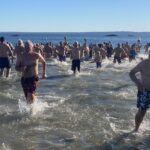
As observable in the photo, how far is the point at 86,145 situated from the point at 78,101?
15.4 ft

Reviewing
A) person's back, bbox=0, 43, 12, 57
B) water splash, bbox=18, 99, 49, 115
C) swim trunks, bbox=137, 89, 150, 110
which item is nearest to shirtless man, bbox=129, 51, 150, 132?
swim trunks, bbox=137, 89, 150, 110

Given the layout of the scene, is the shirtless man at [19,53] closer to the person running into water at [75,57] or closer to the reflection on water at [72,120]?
the reflection on water at [72,120]

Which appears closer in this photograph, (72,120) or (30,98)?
(72,120)

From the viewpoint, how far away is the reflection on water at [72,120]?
819 cm

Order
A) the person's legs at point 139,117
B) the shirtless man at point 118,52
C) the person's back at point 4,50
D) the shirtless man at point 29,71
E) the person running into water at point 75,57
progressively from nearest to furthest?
the person's legs at point 139,117 → the shirtless man at point 29,71 → the person's back at point 4,50 → the person running into water at point 75,57 → the shirtless man at point 118,52

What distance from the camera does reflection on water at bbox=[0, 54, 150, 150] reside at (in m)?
8.19

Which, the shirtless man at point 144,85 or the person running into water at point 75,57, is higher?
the shirtless man at point 144,85

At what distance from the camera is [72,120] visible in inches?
394

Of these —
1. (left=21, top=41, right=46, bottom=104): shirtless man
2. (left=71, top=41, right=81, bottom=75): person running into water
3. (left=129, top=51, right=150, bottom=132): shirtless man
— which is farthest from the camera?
(left=71, top=41, right=81, bottom=75): person running into water

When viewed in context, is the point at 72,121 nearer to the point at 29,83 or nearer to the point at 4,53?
the point at 29,83

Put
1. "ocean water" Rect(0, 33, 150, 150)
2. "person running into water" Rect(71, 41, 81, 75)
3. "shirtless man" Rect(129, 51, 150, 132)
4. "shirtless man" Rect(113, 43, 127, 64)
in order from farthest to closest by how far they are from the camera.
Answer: "shirtless man" Rect(113, 43, 127, 64), "person running into water" Rect(71, 41, 81, 75), "shirtless man" Rect(129, 51, 150, 132), "ocean water" Rect(0, 33, 150, 150)

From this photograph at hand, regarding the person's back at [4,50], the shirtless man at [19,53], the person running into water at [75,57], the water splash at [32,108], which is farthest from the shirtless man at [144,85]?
the person running into water at [75,57]

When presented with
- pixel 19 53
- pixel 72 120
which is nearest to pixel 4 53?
pixel 19 53

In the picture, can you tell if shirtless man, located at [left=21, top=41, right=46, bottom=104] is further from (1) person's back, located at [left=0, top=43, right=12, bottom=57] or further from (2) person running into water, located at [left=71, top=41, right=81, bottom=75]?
(2) person running into water, located at [left=71, top=41, right=81, bottom=75]
